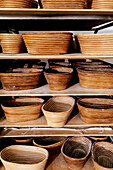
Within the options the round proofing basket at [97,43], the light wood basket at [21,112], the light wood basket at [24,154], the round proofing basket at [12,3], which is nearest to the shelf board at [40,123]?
the light wood basket at [21,112]

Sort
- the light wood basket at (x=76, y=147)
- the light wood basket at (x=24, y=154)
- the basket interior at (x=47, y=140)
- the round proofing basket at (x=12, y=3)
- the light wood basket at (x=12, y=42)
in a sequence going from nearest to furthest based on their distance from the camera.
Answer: the round proofing basket at (x=12, y=3) → the light wood basket at (x=12, y=42) → the light wood basket at (x=24, y=154) → the light wood basket at (x=76, y=147) → the basket interior at (x=47, y=140)

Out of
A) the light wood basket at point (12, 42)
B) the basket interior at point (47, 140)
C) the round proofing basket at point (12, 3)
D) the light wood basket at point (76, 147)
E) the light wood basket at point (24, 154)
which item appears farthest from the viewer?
the basket interior at point (47, 140)

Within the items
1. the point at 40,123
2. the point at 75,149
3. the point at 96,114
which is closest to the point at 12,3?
the point at 40,123

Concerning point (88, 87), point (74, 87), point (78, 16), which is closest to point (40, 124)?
point (74, 87)

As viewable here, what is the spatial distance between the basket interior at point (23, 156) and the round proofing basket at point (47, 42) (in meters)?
1.23

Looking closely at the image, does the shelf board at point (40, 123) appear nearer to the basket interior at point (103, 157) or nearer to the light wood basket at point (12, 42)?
the basket interior at point (103, 157)

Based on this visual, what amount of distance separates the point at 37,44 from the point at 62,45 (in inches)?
9.2

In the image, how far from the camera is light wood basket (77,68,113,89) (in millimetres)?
1424

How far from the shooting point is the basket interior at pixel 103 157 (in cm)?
167

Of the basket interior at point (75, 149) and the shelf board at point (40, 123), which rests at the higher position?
the shelf board at point (40, 123)

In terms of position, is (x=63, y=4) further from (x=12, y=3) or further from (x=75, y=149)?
(x=75, y=149)

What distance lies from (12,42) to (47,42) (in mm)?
348

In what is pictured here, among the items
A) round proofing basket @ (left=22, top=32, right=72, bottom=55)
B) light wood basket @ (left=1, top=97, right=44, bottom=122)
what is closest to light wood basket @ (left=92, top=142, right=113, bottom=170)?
light wood basket @ (left=1, top=97, right=44, bottom=122)

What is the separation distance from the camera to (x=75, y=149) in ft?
6.02
